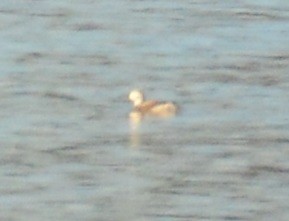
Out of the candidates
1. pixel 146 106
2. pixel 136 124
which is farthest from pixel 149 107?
pixel 136 124

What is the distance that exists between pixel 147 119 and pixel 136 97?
165 millimetres

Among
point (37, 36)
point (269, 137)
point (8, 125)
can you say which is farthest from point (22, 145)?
point (37, 36)

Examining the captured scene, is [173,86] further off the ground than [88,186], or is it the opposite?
[173,86]

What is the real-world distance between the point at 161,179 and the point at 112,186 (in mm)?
360

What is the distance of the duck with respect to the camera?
13789mm

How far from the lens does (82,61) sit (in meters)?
15.3

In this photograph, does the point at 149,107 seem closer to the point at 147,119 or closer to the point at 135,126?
the point at 147,119

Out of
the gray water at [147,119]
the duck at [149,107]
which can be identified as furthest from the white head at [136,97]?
the gray water at [147,119]

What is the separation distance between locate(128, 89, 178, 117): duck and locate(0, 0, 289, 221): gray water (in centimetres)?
7

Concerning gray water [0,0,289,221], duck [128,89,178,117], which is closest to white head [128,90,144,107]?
duck [128,89,178,117]

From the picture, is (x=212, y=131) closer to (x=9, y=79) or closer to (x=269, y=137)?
(x=269, y=137)

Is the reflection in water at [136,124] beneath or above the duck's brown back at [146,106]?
beneath

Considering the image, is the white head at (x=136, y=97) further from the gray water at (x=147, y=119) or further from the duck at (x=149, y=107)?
the gray water at (x=147, y=119)

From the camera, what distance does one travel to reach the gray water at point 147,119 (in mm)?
11992
